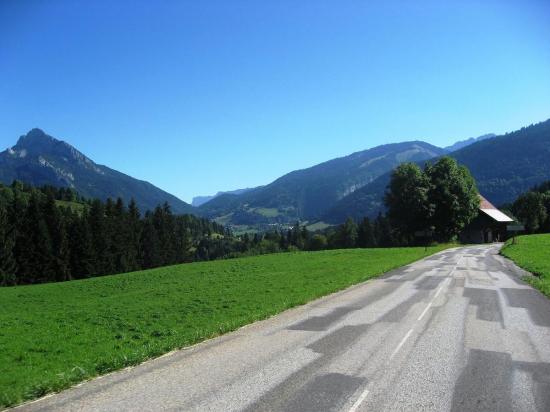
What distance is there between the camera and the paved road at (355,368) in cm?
916

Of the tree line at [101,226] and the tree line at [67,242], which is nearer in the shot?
the tree line at [101,226]

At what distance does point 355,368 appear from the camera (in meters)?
11.3

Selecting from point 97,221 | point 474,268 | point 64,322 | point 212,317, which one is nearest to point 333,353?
point 212,317

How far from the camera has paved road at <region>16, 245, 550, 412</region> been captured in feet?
30.0

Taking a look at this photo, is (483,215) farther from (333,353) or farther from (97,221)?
(333,353)

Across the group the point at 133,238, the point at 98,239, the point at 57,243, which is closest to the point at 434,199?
the point at 98,239

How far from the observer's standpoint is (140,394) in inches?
377

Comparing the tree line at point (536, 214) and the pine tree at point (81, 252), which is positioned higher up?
the tree line at point (536, 214)

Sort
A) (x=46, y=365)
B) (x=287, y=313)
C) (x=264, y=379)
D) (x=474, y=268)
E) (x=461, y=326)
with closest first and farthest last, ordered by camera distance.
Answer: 1. (x=264, y=379)
2. (x=46, y=365)
3. (x=461, y=326)
4. (x=287, y=313)
5. (x=474, y=268)

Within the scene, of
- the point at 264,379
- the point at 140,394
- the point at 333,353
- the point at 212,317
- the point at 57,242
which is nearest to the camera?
the point at 140,394

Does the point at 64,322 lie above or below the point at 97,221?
below

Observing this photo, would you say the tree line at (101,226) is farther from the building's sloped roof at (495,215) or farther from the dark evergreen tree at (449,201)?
the building's sloped roof at (495,215)

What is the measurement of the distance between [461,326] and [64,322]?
18.0 m

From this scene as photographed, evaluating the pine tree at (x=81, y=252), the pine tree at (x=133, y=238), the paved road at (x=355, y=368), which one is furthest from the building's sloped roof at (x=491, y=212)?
the paved road at (x=355, y=368)
